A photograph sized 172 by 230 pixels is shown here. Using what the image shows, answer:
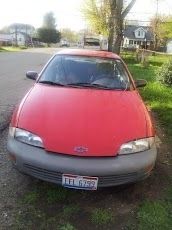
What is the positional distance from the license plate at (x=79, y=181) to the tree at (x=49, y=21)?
98404 millimetres

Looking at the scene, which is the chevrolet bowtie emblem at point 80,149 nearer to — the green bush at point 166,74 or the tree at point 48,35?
the green bush at point 166,74

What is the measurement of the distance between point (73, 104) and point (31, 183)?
1.08 metres

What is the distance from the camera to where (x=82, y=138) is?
428cm

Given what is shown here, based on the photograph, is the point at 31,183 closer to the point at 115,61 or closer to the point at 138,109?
the point at 138,109

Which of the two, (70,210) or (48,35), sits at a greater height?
(48,35)

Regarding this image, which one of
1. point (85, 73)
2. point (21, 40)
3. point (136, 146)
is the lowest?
point (21, 40)

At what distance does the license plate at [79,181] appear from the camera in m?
4.07

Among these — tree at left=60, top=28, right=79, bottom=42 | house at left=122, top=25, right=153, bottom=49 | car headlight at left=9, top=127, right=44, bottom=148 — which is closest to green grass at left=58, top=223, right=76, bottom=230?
car headlight at left=9, top=127, right=44, bottom=148

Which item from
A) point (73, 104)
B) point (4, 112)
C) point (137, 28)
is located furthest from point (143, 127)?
point (137, 28)

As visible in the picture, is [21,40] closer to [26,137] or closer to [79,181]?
[26,137]

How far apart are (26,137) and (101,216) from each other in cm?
116

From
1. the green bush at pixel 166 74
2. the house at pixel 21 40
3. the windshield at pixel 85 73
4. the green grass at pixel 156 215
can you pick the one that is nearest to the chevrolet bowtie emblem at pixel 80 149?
the green grass at pixel 156 215

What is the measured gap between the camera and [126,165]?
4191mm

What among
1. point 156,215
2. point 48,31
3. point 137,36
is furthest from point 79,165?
point 137,36
